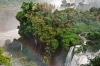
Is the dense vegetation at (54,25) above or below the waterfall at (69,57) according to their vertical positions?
above

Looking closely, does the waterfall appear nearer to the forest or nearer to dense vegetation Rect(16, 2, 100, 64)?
the forest

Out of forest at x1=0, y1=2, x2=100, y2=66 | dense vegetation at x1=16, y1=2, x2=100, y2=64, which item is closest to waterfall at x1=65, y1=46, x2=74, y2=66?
forest at x1=0, y1=2, x2=100, y2=66

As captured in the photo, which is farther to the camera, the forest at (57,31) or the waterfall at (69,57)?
the forest at (57,31)

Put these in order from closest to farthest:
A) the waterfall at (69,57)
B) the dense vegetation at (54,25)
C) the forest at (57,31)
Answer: the waterfall at (69,57) < the forest at (57,31) < the dense vegetation at (54,25)

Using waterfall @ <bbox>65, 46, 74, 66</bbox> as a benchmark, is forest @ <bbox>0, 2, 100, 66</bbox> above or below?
above

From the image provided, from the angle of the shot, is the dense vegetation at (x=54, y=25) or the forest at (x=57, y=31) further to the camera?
the dense vegetation at (x=54, y=25)

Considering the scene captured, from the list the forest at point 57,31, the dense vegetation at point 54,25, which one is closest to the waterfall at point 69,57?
the forest at point 57,31

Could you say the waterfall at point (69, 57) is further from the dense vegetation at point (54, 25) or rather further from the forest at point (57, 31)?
the dense vegetation at point (54, 25)

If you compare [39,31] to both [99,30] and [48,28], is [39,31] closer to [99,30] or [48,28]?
[48,28]

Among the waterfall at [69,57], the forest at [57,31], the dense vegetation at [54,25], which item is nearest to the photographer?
the waterfall at [69,57]

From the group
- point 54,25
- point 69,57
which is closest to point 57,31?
point 54,25
